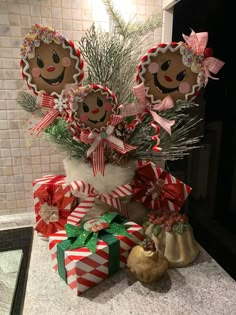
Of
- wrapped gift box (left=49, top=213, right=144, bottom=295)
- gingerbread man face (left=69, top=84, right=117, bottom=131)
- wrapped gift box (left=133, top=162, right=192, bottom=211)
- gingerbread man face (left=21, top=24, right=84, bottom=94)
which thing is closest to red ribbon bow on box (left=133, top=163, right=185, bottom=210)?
wrapped gift box (left=133, top=162, right=192, bottom=211)

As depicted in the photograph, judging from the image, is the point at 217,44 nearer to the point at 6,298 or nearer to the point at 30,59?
the point at 30,59

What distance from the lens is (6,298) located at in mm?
637

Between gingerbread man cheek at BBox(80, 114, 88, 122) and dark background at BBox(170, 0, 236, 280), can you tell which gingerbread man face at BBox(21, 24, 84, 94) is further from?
dark background at BBox(170, 0, 236, 280)

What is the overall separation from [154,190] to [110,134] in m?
0.24

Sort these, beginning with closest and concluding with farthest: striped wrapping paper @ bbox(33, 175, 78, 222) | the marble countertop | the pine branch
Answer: the marble countertop, the pine branch, striped wrapping paper @ bbox(33, 175, 78, 222)

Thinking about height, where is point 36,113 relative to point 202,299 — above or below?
above

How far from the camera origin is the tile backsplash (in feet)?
2.61

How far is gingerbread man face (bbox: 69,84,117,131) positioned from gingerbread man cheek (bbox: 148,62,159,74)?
114 millimetres

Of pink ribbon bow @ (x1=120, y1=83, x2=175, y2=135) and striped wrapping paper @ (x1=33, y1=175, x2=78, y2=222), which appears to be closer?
pink ribbon bow @ (x1=120, y1=83, x2=175, y2=135)

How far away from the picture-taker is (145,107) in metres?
0.65

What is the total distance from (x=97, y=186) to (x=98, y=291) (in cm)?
26

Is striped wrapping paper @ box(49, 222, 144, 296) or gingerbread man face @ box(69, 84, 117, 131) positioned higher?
gingerbread man face @ box(69, 84, 117, 131)

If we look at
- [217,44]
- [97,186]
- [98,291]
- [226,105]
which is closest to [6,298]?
[98,291]

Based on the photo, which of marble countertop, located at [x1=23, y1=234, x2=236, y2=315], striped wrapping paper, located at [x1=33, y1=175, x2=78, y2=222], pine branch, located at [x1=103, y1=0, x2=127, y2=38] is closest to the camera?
marble countertop, located at [x1=23, y1=234, x2=236, y2=315]
